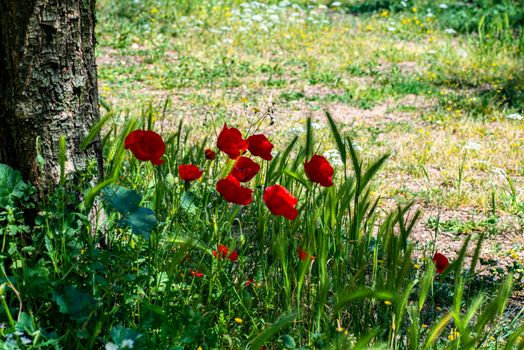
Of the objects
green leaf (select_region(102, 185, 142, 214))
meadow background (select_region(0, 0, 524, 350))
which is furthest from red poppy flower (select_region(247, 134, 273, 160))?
green leaf (select_region(102, 185, 142, 214))

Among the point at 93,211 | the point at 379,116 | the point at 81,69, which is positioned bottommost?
the point at 379,116

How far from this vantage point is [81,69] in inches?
96.2

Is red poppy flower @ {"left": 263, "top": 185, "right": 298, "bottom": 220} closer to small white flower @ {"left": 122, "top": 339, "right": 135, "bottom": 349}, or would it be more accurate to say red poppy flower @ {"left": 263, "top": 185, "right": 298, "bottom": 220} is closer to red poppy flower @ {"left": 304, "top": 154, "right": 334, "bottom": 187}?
red poppy flower @ {"left": 304, "top": 154, "right": 334, "bottom": 187}

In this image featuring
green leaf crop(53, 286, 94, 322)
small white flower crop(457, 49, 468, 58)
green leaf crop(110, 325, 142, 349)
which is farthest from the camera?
small white flower crop(457, 49, 468, 58)

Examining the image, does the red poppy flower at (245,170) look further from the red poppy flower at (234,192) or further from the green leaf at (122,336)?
the green leaf at (122,336)

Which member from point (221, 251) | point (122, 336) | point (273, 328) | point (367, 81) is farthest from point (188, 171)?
point (367, 81)

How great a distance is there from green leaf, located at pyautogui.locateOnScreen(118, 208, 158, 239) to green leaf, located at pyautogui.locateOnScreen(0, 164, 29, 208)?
40 centimetres

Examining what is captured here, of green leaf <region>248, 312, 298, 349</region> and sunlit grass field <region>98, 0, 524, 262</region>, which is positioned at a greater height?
green leaf <region>248, 312, 298, 349</region>

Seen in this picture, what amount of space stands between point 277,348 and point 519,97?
4.55 meters

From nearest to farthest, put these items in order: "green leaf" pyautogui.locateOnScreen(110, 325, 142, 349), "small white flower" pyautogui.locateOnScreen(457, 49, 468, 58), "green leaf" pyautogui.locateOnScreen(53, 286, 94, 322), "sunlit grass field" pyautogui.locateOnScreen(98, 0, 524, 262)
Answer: "green leaf" pyautogui.locateOnScreen(110, 325, 142, 349) < "green leaf" pyautogui.locateOnScreen(53, 286, 94, 322) < "sunlit grass field" pyautogui.locateOnScreen(98, 0, 524, 262) < "small white flower" pyautogui.locateOnScreen(457, 49, 468, 58)

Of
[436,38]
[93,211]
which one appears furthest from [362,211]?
[436,38]

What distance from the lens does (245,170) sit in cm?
229

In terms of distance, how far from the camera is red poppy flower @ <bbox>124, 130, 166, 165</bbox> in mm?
2117

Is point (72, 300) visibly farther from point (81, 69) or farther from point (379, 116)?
point (379, 116)
